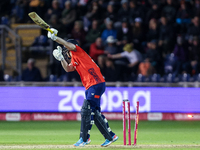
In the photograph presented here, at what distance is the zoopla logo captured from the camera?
1389cm

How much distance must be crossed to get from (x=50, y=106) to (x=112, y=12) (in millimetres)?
4962

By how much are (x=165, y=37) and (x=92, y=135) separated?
649 centimetres

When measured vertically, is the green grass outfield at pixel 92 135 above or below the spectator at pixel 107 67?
below

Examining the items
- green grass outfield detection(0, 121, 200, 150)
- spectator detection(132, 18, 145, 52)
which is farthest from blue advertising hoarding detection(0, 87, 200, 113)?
spectator detection(132, 18, 145, 52)

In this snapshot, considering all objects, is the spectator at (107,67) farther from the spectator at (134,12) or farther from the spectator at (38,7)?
the spectator at (38,7)

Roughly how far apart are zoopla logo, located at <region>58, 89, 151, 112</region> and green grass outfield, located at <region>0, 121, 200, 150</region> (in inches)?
19.1

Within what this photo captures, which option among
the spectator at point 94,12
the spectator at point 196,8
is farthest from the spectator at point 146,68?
the spectator at point 94,12

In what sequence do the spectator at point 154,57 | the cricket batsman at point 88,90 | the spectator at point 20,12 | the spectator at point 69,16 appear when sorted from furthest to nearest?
the spectator at point 20,12
the spectator at point 69,16
the spectator at point 154,57
the cricket batsman at point 88,90

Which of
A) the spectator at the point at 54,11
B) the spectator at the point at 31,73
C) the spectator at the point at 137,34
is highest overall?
the spectator at the point at 54,11

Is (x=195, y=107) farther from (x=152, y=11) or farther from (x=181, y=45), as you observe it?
(x=152, y=11)

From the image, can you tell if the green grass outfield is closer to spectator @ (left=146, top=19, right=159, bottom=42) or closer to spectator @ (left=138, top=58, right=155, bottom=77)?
spectator @ (left=138, top=58, right=155, bottom=77)

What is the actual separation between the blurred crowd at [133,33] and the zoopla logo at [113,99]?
3.32 feet

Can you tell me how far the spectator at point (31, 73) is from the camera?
15375mm

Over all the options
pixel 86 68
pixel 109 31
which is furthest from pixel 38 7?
pixel 86 68
